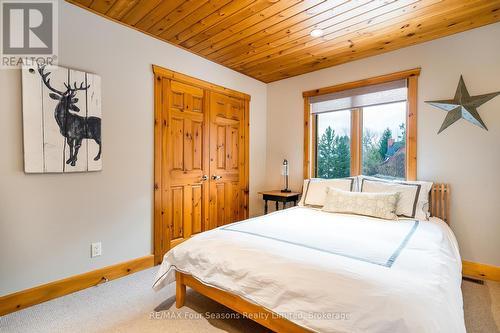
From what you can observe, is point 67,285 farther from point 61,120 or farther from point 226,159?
point 226,159

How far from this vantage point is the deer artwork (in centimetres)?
206

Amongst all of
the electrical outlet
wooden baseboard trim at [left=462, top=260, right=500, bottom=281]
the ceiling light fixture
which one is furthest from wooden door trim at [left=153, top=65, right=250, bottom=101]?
wooden baseboard trim at [left=462, top=260, right=500, bottom=281]

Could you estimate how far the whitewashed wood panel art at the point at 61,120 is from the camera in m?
1.94

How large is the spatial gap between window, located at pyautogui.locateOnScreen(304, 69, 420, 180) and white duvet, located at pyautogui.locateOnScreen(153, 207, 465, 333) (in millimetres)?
1214

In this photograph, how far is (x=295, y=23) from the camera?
240 centimetres

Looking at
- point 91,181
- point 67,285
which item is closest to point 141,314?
point 67,285

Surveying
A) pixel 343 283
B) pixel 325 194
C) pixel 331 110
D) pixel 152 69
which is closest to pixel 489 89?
pixel 331 110

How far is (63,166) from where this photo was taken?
2098 mm

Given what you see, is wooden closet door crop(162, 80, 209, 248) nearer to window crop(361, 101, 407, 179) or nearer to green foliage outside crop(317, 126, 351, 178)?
green foliage outside crop(317, 126, 351, 178)

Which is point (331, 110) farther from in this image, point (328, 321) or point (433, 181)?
point (328, 321)

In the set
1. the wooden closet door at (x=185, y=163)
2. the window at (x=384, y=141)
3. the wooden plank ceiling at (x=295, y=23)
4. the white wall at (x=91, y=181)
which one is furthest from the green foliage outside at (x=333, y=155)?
the white wall at (x=91, y=181)

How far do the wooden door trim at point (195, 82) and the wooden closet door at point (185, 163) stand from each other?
2.3 inches

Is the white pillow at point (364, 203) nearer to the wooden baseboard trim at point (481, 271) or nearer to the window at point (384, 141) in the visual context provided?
the window at point (384, 141)

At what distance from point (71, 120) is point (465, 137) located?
3724mm
